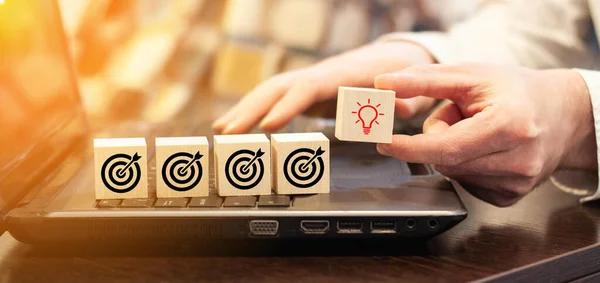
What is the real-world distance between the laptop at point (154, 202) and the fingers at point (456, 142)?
0.03 meters

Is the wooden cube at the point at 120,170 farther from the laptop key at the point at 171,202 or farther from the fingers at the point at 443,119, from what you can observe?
the fingers at the point at 443,119

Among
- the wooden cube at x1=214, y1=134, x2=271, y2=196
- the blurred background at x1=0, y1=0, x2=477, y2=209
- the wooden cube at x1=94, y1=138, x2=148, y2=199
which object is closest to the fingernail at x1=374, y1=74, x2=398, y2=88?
the wooden cube at x1=214, y1=134, x2=271, y2=196

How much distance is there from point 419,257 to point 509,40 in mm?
603

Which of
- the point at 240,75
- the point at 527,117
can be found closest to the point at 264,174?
the point at 527,117

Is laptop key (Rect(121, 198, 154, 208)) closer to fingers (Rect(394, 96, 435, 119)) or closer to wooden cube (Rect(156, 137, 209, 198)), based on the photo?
wooden cube (Rect(156, 137, 209, 198))

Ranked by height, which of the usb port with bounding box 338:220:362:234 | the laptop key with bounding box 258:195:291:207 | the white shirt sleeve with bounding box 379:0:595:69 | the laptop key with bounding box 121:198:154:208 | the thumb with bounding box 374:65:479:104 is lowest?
the usb port with bounding box 338:220:362:234

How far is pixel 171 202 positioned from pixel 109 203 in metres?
0.05

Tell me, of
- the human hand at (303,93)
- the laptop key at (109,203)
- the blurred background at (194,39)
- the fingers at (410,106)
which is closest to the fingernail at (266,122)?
the human hand at (303,93)

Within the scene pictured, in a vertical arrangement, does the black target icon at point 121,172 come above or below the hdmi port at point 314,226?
above

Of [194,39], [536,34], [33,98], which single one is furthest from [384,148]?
[194,39]

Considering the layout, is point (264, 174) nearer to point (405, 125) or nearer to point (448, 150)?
point (448, 150)

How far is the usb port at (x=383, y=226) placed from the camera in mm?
564

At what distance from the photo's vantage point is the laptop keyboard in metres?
0.58

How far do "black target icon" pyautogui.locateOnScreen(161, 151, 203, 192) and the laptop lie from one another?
0.04 feet
